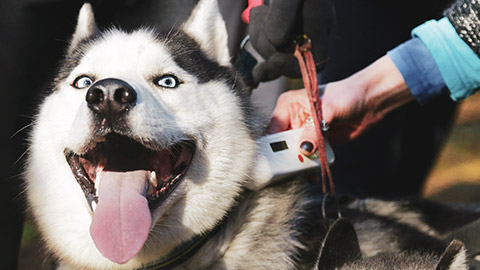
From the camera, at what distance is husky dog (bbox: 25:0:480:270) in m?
1.61

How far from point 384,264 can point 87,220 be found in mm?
1003

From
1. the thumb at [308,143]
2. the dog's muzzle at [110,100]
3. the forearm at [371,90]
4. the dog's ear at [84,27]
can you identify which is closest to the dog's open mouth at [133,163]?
the dog's muzzle at [110,100]

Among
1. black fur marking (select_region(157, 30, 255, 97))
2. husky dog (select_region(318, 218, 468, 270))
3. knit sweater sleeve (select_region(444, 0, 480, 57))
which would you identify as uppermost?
black fur marking (select_region(157, 30, 255, 97))

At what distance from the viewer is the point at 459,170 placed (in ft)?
18.9

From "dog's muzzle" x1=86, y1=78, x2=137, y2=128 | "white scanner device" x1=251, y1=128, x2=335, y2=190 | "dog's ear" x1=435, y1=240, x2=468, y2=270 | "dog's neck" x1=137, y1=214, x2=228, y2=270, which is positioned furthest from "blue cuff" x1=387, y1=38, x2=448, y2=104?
"dog's muzzle" x1=86, y1=78, x2=137, y2=128

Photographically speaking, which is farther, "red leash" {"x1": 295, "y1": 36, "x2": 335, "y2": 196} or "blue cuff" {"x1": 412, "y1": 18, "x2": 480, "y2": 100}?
"blue cuff" {"x1": 412, "y1": 18, "x2": 480, "y2": 100}

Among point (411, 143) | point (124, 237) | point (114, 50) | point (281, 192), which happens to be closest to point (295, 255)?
point (281, 192)

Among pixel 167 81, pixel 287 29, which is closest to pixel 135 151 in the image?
pixel 167 81

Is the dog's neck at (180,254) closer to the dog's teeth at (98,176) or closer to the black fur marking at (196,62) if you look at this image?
the dog's teeth at (98,176)

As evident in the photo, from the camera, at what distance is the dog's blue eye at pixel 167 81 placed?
72.0 inches

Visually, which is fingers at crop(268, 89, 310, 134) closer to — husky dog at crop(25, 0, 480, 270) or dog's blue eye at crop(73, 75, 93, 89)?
husky dog at crop(25, 0, 480, 270)

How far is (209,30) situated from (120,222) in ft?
3.15

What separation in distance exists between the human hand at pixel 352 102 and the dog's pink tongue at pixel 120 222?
Result: 2.61 feet

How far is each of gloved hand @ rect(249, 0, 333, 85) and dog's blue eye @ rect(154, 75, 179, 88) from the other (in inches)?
19.4
